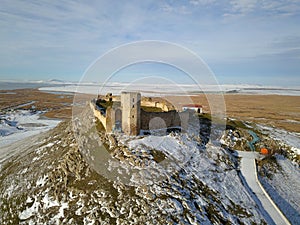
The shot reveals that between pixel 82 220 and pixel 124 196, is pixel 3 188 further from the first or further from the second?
pixel 124 196

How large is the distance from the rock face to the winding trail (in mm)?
1099

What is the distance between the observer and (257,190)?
22578mm

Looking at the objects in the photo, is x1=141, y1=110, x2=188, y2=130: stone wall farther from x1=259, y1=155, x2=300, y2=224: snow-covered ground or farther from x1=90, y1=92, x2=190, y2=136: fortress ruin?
x1=259, y1=155, x2=300, y2=224: snow-covered ground

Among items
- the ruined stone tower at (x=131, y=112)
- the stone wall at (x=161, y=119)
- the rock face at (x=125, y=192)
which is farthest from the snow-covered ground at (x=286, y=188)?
the ruined stone tower at (x=131, y=112)

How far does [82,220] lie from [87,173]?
5.05 m

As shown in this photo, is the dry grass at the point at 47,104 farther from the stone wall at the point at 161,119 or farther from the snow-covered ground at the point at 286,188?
the snow-covered ground at the point at 286,188

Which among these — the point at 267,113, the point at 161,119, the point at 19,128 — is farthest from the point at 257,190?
the point at 267,113

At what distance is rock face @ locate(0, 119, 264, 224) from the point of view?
16812 millimetres

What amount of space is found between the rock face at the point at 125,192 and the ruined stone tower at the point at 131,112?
3.67 feet

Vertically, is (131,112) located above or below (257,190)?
above

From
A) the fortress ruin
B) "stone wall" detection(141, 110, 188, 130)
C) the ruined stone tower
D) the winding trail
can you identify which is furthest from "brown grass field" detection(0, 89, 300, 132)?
Result: the ruined stone tower

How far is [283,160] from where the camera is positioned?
3033 cm

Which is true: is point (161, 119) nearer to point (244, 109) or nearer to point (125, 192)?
point (125, 192)

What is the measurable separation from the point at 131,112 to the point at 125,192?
9.00m
